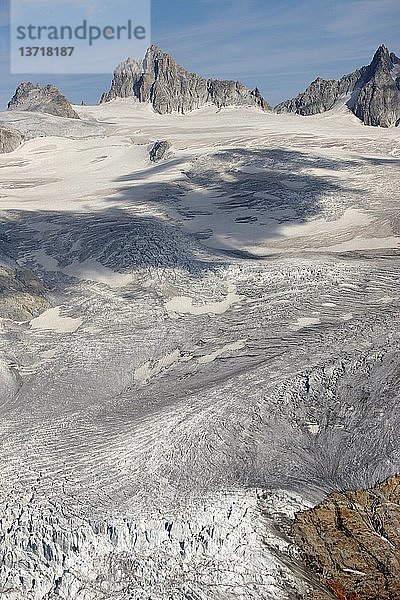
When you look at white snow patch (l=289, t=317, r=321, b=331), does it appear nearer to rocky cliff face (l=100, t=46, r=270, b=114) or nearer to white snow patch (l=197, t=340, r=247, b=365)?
white snow patch (l=197, t=340, r=247, b=365)

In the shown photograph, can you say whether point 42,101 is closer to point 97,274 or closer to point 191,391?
point 97,274

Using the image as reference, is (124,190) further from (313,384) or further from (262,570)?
(262,570)

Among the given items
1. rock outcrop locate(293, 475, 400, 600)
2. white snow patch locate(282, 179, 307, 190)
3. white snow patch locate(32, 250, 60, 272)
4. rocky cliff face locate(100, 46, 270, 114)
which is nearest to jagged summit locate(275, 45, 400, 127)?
rocky cliff face locate(100, 46, 270, 114)

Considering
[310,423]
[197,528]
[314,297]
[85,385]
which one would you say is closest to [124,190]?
[314,297]

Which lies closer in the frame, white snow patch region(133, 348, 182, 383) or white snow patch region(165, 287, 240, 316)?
white snow patch region(133, 348, 182, 383)

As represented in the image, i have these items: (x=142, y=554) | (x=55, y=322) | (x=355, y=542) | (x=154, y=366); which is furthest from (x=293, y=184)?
(x=142, y=554)

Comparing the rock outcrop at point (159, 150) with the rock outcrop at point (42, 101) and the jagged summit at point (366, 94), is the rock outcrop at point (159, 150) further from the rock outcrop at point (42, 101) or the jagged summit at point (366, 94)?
the jagged summit at point (366, 94)
